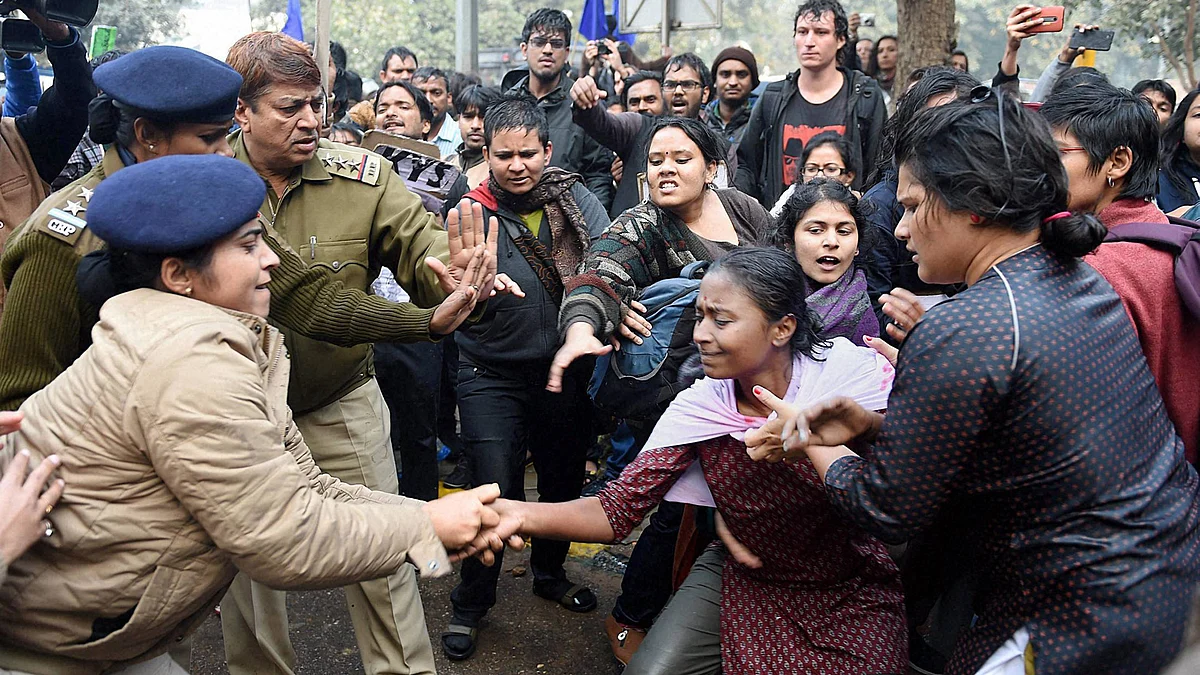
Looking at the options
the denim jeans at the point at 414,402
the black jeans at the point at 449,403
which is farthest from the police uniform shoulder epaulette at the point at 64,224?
the black jeans at the point at 449,403

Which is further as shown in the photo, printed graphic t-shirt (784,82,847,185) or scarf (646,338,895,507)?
printed graphic t-shirt (784,82,847,185)

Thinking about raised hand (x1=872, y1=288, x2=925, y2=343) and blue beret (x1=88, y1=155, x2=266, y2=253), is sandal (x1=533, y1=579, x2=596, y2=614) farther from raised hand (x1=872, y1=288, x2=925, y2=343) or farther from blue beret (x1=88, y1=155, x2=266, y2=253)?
blue beret (x1=88, y1=155, x2=266, y2=253)

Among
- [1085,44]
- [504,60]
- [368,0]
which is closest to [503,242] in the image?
[1085,44]

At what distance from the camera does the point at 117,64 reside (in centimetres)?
282

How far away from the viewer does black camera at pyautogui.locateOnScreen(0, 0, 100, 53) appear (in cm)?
357

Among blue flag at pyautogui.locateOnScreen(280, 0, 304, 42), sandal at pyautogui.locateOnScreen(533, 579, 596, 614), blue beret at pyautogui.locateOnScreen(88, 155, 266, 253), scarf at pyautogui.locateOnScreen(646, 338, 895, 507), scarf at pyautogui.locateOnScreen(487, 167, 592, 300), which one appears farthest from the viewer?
blue flag at pyautogui.locateOnScreen(280, 0, 304, 42)

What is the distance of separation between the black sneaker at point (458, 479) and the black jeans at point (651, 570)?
6.39ft

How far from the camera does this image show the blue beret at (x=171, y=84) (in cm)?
276

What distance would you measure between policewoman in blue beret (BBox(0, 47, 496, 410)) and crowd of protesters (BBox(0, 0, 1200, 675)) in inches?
0.4

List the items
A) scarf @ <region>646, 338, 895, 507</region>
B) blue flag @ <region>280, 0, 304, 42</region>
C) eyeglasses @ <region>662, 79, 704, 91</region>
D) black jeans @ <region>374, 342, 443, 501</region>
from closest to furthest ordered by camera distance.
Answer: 1. scarf @ <region>646, 338, 895, 507</region>
2. black jeans @ <region>374, 342, 443, 501</region>
3. eyeglasses @ <region>662, 79, 704, 91</region>
4. blue flag @ <region>280, 0, 304, 42</region>

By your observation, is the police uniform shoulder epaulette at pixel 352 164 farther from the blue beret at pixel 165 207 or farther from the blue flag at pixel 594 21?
the blue flag at pixel 594 21

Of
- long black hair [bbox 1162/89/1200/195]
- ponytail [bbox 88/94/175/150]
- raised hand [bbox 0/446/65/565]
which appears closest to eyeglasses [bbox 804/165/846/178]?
long black hair [bbox 1162/89/1200/195]

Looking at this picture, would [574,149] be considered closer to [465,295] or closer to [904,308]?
[465,295]

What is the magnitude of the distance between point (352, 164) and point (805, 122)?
3247mm
